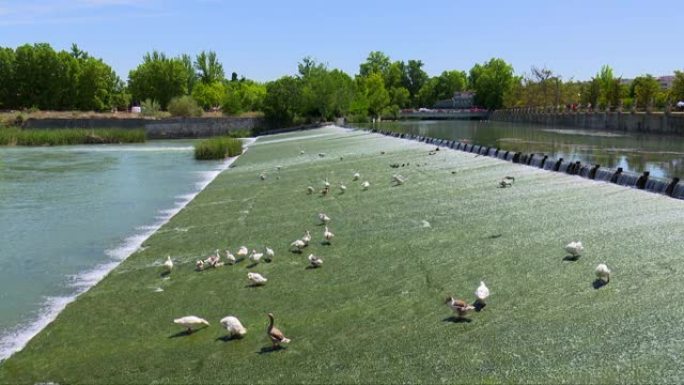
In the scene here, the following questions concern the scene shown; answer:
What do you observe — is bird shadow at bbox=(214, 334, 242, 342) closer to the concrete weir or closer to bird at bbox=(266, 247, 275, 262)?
bird at bbox=(266, 247, 275, 262)

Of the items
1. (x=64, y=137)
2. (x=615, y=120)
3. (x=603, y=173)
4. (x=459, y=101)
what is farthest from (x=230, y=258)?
(x=459, y=101)

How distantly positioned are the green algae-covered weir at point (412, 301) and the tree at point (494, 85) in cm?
12111

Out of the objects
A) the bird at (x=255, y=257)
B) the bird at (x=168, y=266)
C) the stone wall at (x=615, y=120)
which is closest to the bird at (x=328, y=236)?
the bird at (x=255, y=257)

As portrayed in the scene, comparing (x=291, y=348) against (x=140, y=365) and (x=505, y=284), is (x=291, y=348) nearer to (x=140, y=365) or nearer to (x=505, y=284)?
(x=140, y=365)

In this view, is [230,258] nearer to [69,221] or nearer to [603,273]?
[603,273]

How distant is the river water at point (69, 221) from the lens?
12.1 m

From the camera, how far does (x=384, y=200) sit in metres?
18.5

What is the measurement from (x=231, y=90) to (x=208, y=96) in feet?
17.4

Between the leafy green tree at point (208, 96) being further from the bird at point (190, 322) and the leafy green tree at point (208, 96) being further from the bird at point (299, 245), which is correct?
the bird at point (190, 322)

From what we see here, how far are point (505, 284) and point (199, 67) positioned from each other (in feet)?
414

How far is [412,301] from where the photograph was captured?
9711 millimetres

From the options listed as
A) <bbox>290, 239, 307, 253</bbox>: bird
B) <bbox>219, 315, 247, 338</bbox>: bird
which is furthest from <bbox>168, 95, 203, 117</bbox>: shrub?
<bbox>219, 315, 247, 338</bbox>: bird

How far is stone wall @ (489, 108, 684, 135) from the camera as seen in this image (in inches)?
1687

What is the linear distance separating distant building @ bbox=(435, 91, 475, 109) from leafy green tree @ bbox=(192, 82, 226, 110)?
58.4 meters
